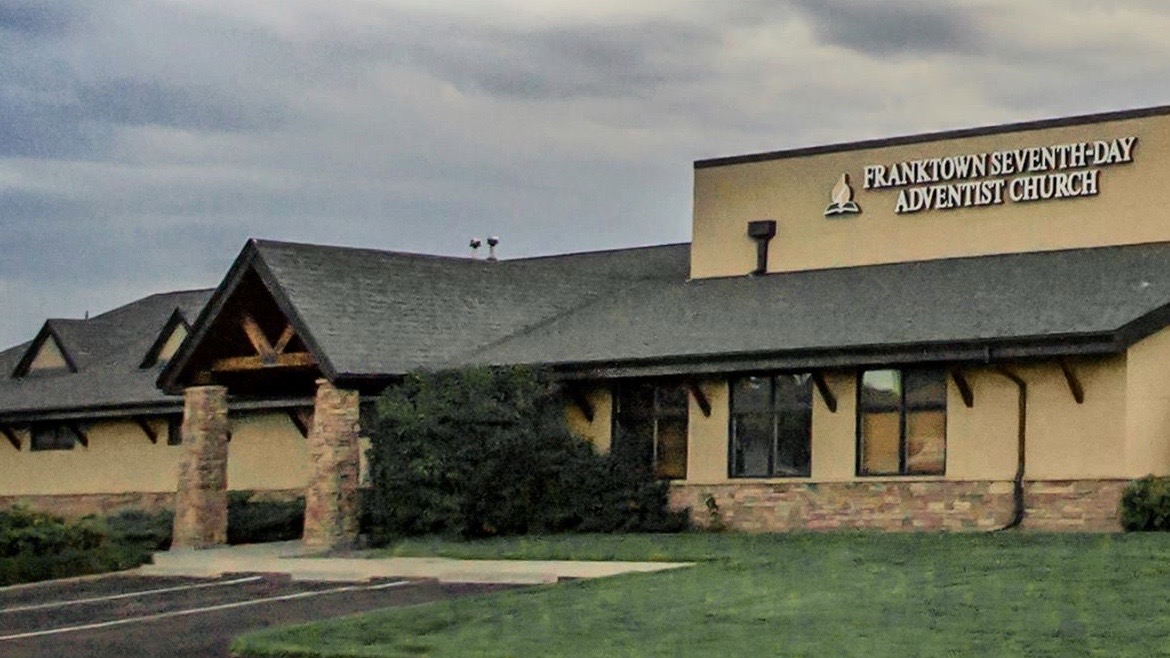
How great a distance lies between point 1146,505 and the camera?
2741 centimetres

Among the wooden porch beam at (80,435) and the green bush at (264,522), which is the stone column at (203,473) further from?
the wooden porch beam at (80,435)

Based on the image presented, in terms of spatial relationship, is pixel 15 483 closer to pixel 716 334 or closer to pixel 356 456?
pixel 356 456

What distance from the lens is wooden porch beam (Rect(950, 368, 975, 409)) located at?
29.7 meters

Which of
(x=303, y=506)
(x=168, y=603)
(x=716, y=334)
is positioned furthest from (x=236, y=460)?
(x=168, y=603)

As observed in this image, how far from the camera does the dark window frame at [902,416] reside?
30.3 metres

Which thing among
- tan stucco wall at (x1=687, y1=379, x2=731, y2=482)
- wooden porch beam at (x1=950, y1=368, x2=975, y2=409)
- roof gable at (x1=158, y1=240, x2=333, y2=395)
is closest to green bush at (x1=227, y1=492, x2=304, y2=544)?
roof gable at (x1=158, y1=240, x2=333, y2=395)

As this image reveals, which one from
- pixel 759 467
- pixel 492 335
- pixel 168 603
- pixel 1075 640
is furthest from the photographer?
pixel 492 335

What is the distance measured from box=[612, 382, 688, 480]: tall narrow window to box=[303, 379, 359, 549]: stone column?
4072mm

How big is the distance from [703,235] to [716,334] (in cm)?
460

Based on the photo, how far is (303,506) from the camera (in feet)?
121

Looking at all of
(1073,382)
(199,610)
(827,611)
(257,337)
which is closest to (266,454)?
(257,337)

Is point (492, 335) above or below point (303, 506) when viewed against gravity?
above

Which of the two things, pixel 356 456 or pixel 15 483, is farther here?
pixel 15 483

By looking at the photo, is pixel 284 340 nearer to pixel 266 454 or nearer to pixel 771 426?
pixel 771 426
